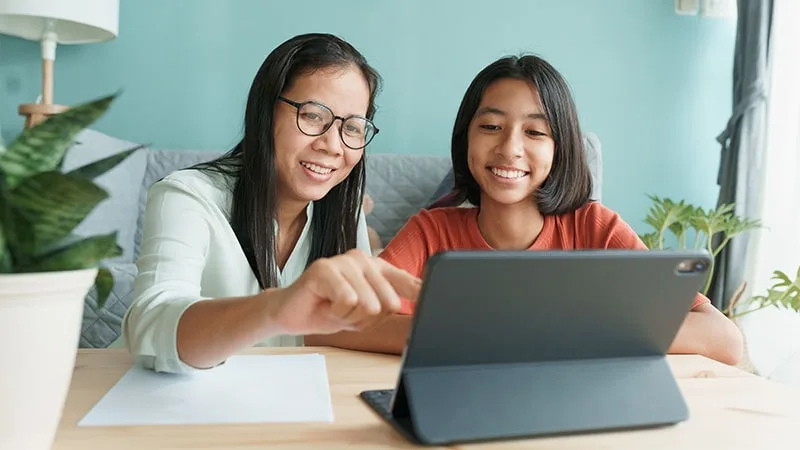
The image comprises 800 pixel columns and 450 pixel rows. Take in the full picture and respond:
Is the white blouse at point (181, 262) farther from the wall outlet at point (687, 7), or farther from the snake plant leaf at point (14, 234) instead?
the wall outlet at point (687, 7)

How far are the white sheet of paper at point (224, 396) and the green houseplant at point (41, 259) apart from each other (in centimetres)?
13

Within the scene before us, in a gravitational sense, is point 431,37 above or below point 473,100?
above

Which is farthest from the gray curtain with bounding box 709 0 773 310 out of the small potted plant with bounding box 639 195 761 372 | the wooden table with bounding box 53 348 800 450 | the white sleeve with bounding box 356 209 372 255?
the wooden table with bounding box 53 348 800 450

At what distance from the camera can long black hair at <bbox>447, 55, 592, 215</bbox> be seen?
137cm

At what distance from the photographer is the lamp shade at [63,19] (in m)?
2.31

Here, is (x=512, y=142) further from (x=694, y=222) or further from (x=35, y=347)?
(x=694, y=222)

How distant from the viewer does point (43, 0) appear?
2318mm

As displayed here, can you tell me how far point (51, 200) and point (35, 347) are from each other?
103mm

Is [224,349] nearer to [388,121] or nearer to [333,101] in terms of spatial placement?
[333,101]

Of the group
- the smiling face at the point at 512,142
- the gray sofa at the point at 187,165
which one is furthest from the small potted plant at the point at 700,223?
the smiling face at the point at 512,142

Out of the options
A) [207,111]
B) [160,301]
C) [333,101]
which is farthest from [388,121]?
[160,301]

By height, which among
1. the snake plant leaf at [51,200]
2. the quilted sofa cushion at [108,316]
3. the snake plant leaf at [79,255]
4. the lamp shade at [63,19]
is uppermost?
the lamp shade at [63,19]

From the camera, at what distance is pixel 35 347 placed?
480 mm

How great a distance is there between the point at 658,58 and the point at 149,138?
2.21 m
